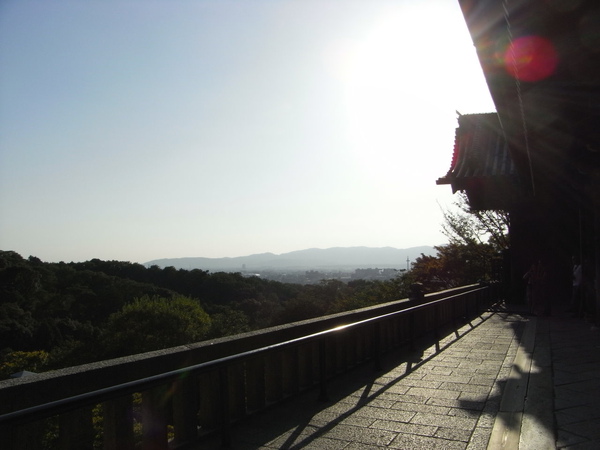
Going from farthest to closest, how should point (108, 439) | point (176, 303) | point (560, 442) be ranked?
point (176, 303) → point (560, 442) → point (108, 439)

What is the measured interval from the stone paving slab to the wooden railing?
23 centimetres

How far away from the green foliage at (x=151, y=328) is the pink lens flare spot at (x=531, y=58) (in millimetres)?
36192

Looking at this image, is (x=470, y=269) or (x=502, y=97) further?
(x=470, y=269)

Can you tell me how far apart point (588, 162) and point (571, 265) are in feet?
37.5

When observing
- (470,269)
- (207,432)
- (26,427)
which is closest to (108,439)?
(26,427)

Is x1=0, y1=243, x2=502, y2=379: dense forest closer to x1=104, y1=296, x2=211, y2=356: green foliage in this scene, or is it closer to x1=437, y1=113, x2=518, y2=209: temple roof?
x1=104, y1=296, x2=211, y2=356: green foliage

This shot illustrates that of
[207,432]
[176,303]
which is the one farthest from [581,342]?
[176,303]

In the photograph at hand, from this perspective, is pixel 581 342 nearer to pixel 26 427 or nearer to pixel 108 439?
pixel 108 439

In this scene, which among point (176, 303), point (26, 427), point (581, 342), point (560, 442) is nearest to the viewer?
point (26, 427)

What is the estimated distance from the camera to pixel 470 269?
78.3 ft

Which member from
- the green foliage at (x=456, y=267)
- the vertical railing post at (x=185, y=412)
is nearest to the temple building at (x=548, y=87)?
the vertical railing post at (x=185, y=412)

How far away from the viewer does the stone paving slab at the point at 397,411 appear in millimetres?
4203

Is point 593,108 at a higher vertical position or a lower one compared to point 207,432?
higher

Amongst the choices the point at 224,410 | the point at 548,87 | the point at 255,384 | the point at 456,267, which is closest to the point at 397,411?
the point at 255,384
